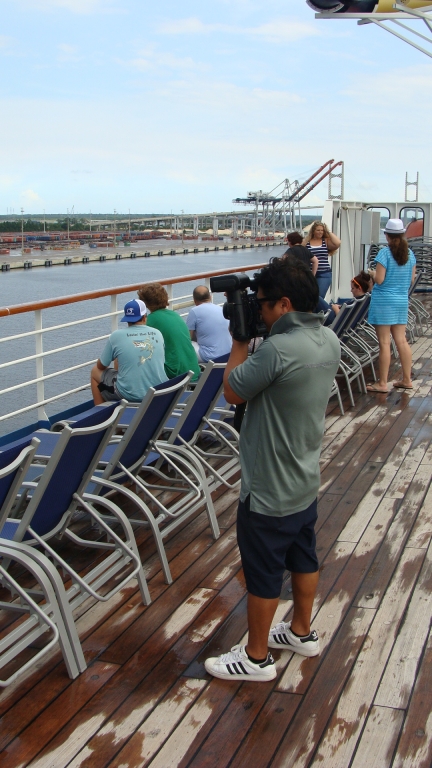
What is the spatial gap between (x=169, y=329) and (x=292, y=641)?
2.26 meters

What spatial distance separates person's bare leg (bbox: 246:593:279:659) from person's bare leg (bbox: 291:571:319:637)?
0.41ft

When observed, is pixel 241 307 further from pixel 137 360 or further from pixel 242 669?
pixel 137 360

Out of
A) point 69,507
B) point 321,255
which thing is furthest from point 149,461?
point 321,255

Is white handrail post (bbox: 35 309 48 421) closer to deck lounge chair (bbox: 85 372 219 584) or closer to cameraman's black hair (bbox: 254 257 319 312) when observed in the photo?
deck lounge chair (bbox: 85 372 219 584)

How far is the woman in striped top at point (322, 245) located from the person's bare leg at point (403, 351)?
1.21 meters

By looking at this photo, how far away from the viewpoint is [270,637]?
7.44 ft

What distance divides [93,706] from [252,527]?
2.02 ft

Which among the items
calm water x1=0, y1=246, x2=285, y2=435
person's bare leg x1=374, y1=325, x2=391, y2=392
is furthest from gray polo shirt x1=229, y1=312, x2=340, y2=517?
person's bare leg x1=374, y1=325, x2=391, y2=392

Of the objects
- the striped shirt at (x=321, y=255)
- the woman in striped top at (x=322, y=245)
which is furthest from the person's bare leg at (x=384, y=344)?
the striped shirt at (x=321, y=255)

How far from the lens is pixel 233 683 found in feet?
6.86

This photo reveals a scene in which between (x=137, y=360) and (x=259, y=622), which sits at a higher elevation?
(x=137, y=360)

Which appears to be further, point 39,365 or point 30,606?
point 39,365

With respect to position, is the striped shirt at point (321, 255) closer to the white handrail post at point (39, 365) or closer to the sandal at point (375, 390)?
the sandal at point (375, 390)

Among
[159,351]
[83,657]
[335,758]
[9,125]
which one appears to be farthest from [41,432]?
[9,125]
